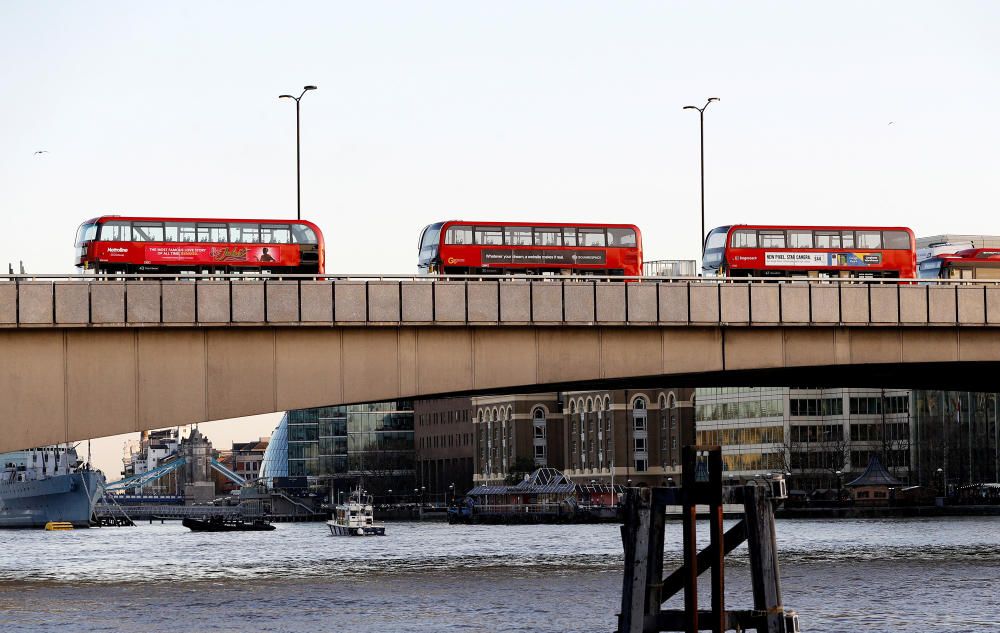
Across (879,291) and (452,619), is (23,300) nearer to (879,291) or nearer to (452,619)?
(452,619)

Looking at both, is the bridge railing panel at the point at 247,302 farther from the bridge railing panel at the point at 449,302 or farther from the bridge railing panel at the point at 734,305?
the bridge railing panel at the point at 734,305

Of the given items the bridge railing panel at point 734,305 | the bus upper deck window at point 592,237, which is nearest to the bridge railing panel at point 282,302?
the bridge railing panel at point 734,305

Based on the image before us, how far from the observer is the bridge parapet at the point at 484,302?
5881cm

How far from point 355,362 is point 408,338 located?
220 cm

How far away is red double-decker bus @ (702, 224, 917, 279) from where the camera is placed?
8019cm

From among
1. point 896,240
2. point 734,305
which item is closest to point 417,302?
point 734,305

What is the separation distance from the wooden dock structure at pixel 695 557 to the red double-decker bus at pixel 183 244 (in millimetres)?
33100

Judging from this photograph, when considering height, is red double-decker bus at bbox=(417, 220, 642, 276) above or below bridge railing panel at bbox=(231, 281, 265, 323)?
above

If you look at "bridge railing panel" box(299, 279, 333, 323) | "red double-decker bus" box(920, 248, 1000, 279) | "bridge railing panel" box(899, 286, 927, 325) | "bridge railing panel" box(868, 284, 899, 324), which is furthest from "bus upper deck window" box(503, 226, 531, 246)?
"red double-decker bus" box(920, 248, 1000, 279)

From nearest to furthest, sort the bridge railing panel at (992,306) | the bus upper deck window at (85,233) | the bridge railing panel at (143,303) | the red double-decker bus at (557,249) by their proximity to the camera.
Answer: the bridge railing panel at (143,303)
the bridge railing panel at (992,306)
the bus upper deck window at (85,233)
the red double-decker bus at (557,249)

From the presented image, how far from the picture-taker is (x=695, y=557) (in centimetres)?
3938

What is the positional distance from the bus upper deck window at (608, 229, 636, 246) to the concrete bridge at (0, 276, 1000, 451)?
11.1 m

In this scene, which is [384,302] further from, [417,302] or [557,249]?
[557,249]

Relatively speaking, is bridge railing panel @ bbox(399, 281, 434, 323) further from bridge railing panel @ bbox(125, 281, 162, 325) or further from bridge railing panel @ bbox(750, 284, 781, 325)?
bridge railing panel @ bbox(750, 284, 781, 325)
